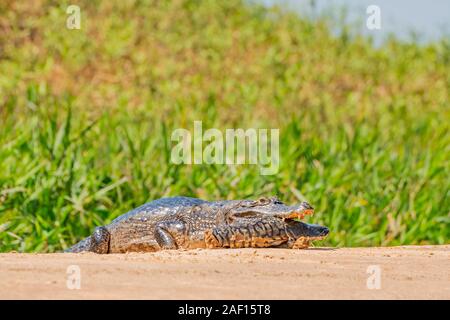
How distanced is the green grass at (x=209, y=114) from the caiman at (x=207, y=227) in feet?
6.39

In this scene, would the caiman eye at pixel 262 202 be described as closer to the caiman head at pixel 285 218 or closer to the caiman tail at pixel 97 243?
the caiman head at pixel 285 218

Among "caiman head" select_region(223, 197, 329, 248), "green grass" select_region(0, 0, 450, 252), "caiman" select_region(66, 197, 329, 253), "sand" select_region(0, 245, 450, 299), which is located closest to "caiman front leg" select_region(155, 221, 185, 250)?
"caiman" select_region(66, 197, 329, 253)

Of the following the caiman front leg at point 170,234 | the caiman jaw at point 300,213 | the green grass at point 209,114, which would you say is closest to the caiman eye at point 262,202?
the caiman jaw at point 300,213

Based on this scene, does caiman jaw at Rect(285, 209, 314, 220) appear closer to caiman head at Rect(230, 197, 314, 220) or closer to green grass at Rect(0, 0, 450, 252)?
caiman head at Rect(230, 197, 314, 220)

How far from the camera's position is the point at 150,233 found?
6.46m

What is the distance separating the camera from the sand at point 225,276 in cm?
408

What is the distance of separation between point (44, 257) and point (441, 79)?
13507 mm

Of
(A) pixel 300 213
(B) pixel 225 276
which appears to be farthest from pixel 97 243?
(B) pixel 225 276

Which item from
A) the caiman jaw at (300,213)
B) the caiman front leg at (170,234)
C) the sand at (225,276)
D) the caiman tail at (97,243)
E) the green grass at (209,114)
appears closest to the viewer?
the sand at (225,276)

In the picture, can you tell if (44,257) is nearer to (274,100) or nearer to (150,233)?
(150,233)

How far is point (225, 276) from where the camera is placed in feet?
14.9

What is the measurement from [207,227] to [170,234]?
8.8 inches

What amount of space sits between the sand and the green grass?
3.34 metres

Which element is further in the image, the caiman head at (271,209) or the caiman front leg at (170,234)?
the caiman front leg at (170,234)
